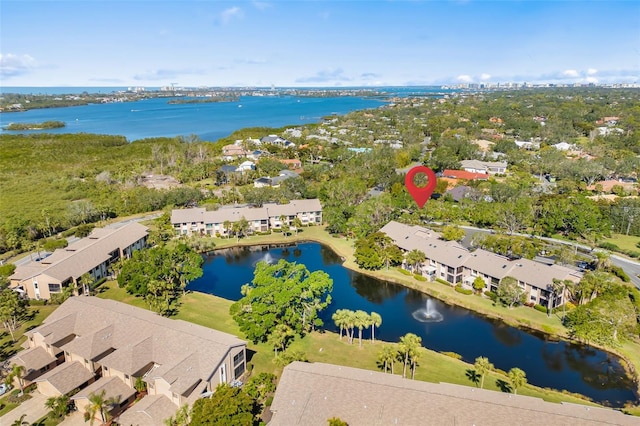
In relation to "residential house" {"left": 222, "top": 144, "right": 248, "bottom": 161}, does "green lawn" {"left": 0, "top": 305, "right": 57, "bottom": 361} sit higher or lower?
lower

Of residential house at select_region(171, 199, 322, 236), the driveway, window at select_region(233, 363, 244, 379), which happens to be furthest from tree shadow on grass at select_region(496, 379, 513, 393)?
residential house at select_region(171, 199, 322, 236)

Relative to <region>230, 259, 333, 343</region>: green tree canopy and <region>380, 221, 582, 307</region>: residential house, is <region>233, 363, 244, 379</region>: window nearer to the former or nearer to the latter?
<region>230, 259, 333, 343</region>: green tree canopy

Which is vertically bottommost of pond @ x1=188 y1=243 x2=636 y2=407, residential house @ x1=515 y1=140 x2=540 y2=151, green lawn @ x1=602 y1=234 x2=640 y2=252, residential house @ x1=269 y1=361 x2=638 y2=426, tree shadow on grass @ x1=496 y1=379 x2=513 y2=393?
pond @ x1=188 y1=243 x2=636 y2=407

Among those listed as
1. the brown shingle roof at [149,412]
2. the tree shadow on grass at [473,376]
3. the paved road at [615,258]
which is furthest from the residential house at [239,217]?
the tree shadow on grass at [473,376]

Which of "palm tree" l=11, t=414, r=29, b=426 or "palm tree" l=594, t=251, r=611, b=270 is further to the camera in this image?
"palm tree" l=594, t=251, r=611, b=270

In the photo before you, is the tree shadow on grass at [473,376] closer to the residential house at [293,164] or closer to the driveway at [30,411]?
the driveway at [30,411]

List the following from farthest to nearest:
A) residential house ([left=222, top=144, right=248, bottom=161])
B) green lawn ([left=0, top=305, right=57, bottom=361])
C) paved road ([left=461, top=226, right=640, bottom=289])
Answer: residential house ([left=222, top=144, right=248, bottom=161]) → paved road ([left=461, top=226, right=640, bottom=289]) → green lawn ([left=0, top=305, right=57, bottom=361])
